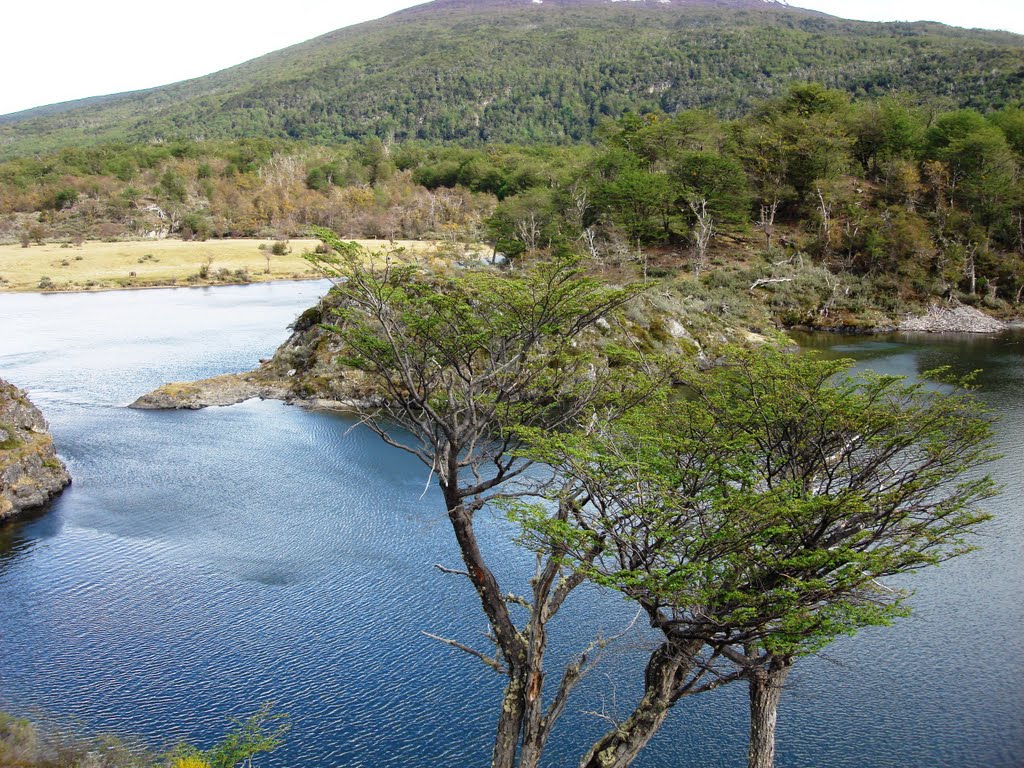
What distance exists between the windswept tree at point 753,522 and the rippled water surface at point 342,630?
3.30 meters

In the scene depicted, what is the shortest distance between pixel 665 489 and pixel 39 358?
136 feet

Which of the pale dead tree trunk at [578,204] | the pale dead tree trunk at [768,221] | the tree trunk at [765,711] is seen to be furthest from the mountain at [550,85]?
the tree trunk at [765,711]

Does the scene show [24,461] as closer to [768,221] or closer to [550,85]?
[768,221]

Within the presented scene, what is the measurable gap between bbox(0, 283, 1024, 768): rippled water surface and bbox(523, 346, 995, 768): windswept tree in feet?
10.8

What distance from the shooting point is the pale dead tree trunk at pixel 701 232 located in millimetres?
49188

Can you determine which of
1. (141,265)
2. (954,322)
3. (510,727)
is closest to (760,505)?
(510,727)

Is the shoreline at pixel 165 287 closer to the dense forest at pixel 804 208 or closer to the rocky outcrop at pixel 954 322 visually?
the dense forest at pixel 804 208

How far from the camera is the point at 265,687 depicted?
13.9m

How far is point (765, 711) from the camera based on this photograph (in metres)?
10.2

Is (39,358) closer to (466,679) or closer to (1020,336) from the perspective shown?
(466,679)

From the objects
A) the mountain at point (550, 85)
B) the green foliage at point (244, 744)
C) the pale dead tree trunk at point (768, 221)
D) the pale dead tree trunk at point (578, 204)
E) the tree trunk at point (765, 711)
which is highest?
the mountain at point (550, 85)

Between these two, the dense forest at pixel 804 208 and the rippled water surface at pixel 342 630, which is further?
the dense forest at pixel 804 208

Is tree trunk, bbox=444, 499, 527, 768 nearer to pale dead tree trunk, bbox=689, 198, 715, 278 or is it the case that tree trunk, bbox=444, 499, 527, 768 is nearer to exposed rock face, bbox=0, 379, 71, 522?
exposed rock face, bbox=0, 379, 71, 522

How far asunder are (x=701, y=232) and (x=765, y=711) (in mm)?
43670
